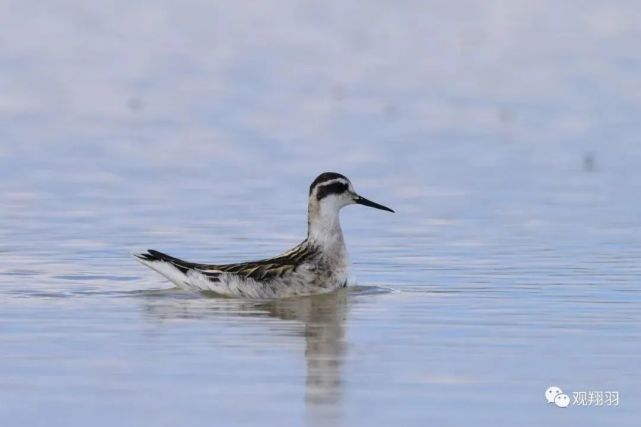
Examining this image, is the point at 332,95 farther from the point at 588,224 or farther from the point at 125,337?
the point at 125,337

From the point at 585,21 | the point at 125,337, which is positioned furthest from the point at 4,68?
the point at 125,337

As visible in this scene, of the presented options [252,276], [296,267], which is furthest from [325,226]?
[252,276]

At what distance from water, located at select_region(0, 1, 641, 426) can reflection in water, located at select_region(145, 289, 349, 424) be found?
4 centimetres

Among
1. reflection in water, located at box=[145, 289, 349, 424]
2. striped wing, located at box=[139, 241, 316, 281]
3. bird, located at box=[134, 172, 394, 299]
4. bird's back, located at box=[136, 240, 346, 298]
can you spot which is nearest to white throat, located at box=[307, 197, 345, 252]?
bird, located at box=[134, 172, 394, 299]

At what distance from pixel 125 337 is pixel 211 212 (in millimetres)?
8381

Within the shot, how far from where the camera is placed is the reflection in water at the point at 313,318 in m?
12.2

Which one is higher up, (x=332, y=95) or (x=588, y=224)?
(x=332, y=95)

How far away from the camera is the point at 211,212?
901 inches

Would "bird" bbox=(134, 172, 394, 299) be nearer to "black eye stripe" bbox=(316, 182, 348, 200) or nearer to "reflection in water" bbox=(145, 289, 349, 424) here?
"black eye stripe" bbox=(316, 182, 348, 200)

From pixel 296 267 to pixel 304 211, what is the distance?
493cm

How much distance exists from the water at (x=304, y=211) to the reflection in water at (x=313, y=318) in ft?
0.14

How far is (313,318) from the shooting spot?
1630cm

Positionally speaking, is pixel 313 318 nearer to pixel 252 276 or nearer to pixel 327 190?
pixel 252 276

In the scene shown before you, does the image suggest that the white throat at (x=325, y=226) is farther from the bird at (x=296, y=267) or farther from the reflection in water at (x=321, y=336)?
the reflection in water at (x=321, y=336)
